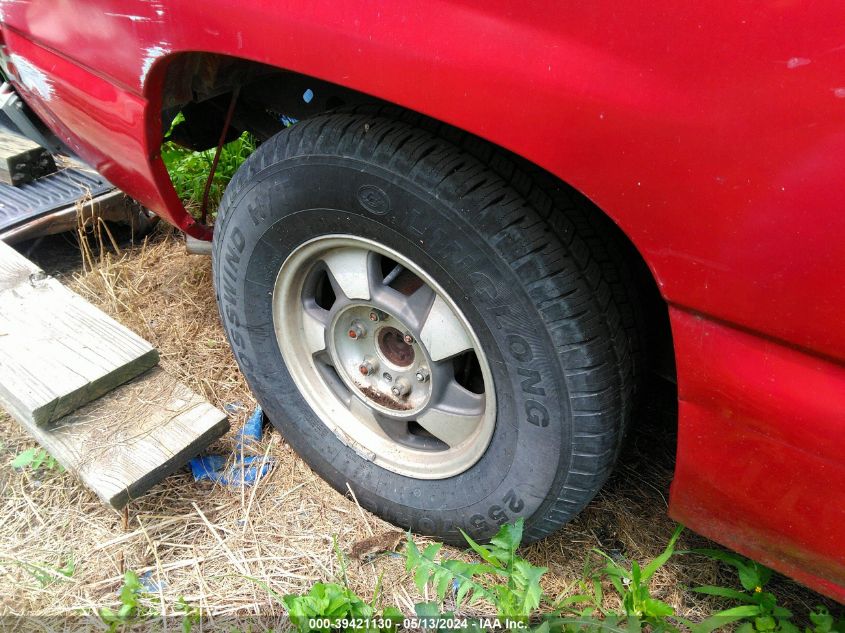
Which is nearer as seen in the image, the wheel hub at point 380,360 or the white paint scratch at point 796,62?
the white paint scratch at point 796,62

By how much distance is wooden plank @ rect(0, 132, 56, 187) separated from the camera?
2.94 m

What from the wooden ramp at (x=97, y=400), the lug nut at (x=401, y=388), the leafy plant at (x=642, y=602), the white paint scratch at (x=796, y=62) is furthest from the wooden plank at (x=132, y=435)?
the white paint scratch at (x=796, y=62)

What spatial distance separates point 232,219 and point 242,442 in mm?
772

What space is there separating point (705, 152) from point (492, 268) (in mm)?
504

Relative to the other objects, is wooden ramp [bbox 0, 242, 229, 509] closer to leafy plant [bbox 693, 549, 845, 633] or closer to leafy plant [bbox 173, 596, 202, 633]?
leafy plant [bbox 173, 596, 202, 633]

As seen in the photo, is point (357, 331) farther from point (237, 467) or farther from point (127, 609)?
point (127, 609)

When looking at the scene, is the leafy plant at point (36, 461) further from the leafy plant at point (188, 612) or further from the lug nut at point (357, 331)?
the lug nut at point (357, 331)

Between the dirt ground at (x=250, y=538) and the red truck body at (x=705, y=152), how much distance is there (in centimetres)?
59

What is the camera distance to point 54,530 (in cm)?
196

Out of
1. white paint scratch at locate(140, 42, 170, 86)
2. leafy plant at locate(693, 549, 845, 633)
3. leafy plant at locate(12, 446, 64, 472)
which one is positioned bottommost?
leafy plant at locate(12, 446, 64, 472)

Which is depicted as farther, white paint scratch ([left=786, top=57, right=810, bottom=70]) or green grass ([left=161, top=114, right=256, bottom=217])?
green grass ([left=161, top=114, right=256, bottom=217])

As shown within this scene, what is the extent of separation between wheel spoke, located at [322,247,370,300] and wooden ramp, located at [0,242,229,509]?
625 millimetres

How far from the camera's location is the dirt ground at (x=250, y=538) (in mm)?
1816

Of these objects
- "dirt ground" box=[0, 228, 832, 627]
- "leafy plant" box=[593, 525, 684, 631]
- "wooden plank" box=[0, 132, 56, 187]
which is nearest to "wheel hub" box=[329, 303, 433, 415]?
"dirt ground" box=[0, 228, 832, 627]
